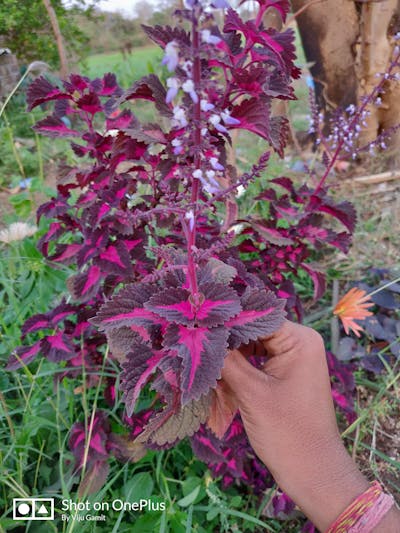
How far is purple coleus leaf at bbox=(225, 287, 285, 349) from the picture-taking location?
78 centimetres

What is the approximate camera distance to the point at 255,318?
2.65 ft

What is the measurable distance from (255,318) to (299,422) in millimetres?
232

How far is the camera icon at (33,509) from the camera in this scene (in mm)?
1096

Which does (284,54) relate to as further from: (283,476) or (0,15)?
(0,15)

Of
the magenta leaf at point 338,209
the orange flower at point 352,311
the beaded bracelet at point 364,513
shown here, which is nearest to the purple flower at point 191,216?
the beaded bracelet at point 364,513

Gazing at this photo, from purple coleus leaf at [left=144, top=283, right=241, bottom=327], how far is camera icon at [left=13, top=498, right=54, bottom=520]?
65 centimetres

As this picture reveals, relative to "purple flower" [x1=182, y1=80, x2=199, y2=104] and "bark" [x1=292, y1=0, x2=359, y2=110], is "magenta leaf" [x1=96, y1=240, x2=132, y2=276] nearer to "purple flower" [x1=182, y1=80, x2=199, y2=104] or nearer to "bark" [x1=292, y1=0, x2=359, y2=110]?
"purple flower" [x1=182, y1=80, x2=199, y2=104]

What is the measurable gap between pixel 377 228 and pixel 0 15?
Result: 6.79ft

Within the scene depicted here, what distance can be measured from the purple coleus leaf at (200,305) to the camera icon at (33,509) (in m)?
0.65

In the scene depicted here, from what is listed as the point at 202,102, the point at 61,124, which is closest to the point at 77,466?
the point at 61,124

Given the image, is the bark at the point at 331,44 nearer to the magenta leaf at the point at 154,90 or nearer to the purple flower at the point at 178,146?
the magenta leaf at the point at 154,90

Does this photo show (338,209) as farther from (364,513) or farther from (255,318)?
(364,513)

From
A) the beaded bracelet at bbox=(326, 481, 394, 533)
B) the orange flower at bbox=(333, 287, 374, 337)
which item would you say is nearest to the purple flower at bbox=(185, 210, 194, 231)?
the beaded bracelet at bbox=(326, 481, 394, 533)

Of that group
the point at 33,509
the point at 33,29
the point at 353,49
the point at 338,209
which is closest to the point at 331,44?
the point at 353,49
